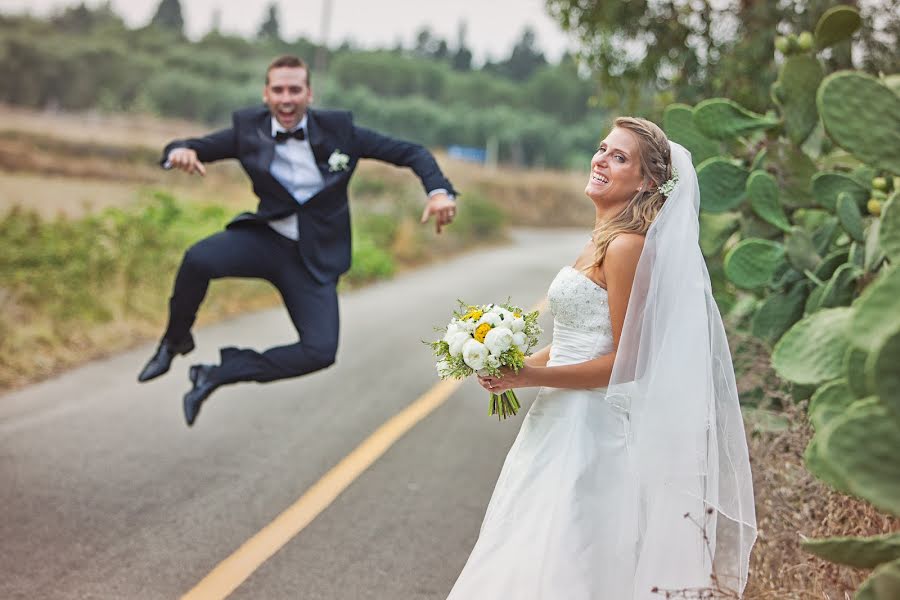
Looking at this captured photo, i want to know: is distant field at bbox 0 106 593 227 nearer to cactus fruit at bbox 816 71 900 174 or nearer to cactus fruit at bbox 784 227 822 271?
cactus fruit at bbox 784 227 822 271

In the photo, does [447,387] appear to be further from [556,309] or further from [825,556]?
[825,556]

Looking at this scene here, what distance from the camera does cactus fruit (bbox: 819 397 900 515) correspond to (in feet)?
7.57

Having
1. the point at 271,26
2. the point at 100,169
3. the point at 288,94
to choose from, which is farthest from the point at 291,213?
the point at 271,26

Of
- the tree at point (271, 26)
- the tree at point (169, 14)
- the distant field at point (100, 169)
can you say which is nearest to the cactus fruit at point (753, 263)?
the distant field at point (100, 169)

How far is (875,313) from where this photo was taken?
238 centimetres

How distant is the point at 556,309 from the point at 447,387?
220 inches

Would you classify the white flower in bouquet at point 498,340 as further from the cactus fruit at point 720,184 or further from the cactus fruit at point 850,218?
the cactus fruit at point 720,184

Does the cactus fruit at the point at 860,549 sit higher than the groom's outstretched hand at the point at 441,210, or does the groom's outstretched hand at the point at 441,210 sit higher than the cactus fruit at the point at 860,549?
the groom's outstretched hand at the point at 441,210

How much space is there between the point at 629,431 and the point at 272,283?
274cm

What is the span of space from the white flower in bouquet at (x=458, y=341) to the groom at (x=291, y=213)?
234cm

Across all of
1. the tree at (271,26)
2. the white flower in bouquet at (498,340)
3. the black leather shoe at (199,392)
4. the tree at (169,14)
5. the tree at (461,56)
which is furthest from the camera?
the tree at (461,56)

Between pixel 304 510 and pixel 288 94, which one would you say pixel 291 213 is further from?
pixel 304 510

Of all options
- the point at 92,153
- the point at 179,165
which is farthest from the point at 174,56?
the point at 179,165

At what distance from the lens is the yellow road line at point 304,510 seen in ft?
15.7
